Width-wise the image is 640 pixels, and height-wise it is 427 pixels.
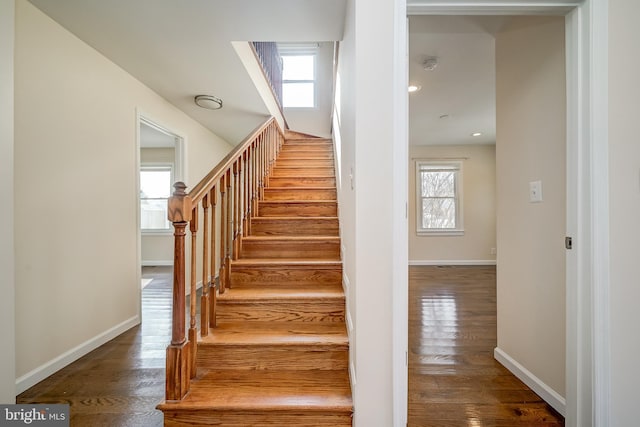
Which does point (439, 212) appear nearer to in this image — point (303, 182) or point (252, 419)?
point (303, 182)

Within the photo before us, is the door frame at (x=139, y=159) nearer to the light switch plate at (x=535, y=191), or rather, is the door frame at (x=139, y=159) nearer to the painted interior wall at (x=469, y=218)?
the light switch plate at (x=535, y=191)

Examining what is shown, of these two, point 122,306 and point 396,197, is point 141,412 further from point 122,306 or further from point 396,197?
point 396,197

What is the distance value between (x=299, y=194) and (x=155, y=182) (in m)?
4.25

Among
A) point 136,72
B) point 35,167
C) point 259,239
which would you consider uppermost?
point 136,72

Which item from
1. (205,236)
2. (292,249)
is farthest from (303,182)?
(205,236)

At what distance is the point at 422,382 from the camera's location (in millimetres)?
1747

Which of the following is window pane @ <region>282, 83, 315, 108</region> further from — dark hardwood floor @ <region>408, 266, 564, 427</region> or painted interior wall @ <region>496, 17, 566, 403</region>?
dark hardwood floor @ <region>408, 266, 564, 427</region>

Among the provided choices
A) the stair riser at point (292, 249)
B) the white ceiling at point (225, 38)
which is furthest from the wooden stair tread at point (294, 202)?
the white ceiling at point (225, 38)

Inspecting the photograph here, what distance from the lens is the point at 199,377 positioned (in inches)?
60.2

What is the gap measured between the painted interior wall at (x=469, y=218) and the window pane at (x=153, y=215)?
16.5ft

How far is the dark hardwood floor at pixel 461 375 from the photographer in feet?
4.83

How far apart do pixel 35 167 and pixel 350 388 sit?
7.58 ft

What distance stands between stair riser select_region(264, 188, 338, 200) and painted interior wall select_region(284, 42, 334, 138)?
2.74 meters

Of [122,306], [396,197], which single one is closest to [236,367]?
[396,197]
